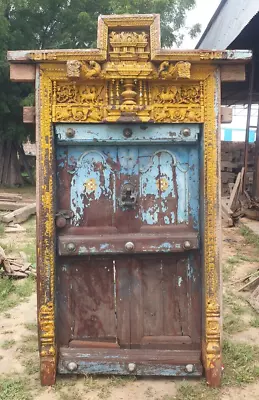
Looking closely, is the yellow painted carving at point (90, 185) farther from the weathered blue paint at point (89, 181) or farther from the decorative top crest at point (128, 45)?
the decorative top crest at point (128, 45)

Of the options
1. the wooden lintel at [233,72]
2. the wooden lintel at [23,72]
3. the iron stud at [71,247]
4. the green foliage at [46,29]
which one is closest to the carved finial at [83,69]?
the wooden lintel at [23,72]

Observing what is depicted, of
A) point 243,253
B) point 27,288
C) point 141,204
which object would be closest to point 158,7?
point 243,253

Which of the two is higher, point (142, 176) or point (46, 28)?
point (46, 28)

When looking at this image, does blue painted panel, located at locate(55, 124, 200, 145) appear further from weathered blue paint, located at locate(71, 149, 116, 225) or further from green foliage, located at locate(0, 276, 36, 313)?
green foliage, located at locate(0, 276, 36, 313)

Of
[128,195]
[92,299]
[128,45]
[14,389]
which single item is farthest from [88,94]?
[14,389]

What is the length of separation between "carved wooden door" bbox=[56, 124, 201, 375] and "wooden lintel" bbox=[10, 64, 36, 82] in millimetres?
429

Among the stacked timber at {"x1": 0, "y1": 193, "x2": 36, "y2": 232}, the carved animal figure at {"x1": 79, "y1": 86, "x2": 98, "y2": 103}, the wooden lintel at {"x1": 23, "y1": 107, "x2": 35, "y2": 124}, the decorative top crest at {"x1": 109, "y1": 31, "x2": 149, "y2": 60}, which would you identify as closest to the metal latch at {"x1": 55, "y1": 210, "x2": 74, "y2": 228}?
the wooden lintel at {"x1": 23, "y1": 107, "x2": 35, "y2": 124}

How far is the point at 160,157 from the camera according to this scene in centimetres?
314

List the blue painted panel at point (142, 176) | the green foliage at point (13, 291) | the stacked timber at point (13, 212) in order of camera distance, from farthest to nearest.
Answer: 1. the stacked timber at point (13, 212)
2. the green foliage at point (13, 291)
3. the blue painted panel at point (142, 176)

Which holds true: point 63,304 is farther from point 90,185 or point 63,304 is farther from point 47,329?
point 90,185

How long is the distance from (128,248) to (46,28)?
18.0 meters

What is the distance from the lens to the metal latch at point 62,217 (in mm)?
3086

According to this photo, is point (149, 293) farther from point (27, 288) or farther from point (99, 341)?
point (27, 288)

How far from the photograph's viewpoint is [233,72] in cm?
297
